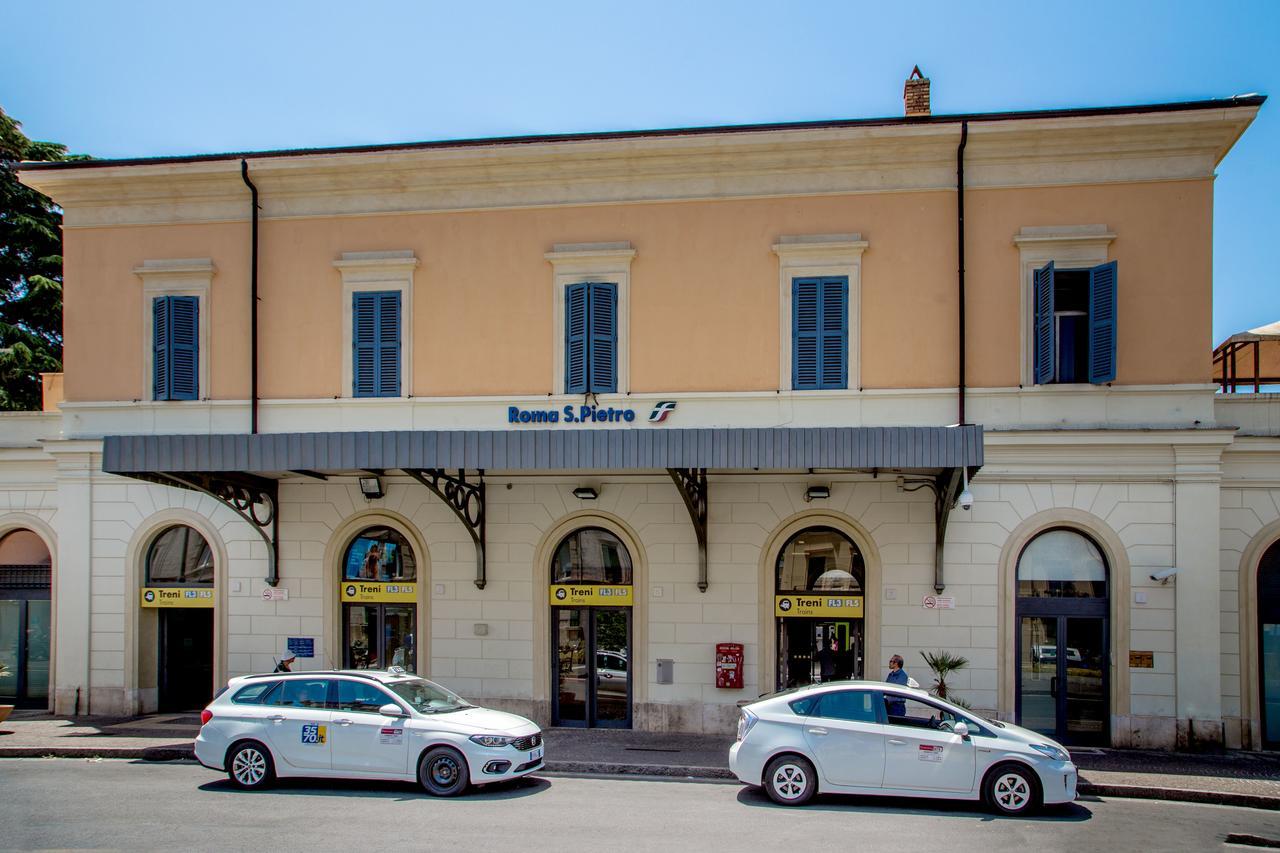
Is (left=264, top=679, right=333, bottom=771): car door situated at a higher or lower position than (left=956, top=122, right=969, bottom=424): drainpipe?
lower

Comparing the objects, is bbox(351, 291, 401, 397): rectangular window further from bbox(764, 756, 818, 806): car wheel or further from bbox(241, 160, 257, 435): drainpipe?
bbox(764, 756, 818, 806): car wheel

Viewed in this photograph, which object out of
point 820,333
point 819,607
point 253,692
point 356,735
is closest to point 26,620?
point 253,692

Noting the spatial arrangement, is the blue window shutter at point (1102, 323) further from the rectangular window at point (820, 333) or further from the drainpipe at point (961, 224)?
the rectangular window at point (820, 333)

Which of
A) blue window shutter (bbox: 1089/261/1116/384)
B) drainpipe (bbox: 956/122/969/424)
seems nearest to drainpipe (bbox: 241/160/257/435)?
drainpipe (bbox: 956/122/969/424)

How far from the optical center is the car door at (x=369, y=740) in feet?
38.8

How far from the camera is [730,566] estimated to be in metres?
16.2

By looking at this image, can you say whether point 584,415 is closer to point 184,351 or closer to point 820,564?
point 820,564

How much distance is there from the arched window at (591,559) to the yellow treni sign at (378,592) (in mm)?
2476

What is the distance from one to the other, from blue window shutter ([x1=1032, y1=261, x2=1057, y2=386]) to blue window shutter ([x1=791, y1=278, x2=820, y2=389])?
10.9 feet

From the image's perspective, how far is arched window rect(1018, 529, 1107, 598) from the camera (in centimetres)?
1563

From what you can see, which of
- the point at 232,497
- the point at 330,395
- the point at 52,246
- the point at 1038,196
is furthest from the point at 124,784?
the point at 52,246

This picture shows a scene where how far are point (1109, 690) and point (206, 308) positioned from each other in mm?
15939

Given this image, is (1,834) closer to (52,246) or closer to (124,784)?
(124,784)

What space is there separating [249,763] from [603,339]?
8089mm
